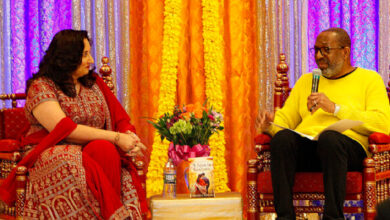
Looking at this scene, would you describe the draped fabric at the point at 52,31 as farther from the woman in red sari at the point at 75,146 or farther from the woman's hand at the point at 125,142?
the woman's hand at the point at 125,142

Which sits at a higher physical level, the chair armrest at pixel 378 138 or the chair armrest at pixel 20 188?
the chair armrest at pixel 378 138

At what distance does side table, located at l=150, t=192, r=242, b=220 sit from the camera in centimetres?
264

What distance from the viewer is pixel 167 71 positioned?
387 cm

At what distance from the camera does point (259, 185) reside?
2.90 m

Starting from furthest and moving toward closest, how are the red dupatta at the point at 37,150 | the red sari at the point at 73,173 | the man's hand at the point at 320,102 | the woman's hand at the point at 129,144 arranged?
the man's hand at the point at 320,102
the woman's hand at the point at 129,144
the red dupatta at the point at 37,150
the red sari at the point at 73,173

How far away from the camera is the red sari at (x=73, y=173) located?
2.47m

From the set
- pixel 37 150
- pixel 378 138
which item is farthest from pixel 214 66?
pixel 37 150

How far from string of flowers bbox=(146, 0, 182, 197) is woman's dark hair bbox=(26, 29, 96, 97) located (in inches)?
44.4

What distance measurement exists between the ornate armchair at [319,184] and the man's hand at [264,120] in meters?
0.05

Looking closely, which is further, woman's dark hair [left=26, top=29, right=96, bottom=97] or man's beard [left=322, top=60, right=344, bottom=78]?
man's beard [left=322, top=60, right=344, bottom=78]

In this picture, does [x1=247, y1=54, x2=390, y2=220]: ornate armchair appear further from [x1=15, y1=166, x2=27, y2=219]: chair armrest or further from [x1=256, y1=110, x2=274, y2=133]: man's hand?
[x1=15, y1=166, x2=27, y2=219]: chair armrest

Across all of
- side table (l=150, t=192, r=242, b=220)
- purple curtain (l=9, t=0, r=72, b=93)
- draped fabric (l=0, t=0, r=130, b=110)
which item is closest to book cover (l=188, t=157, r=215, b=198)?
side table (l=150, t=192, r=242, b=220)

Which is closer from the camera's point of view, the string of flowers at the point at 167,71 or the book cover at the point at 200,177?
the book cover at the point at 200,177

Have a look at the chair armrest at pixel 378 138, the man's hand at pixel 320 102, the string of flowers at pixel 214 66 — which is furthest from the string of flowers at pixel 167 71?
the chair armrest at pixel 378 138
